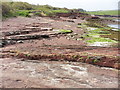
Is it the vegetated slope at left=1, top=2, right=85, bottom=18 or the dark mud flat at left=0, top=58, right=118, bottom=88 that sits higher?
the vegetated slope at left=1, top=2, right=85, bottom=18

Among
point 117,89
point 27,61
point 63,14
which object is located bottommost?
point 117,89

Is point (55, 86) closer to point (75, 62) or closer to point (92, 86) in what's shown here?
point (92, 86)

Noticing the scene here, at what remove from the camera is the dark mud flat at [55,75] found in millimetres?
7691

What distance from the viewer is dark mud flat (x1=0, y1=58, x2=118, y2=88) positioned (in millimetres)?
7691

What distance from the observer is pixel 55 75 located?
8555mm

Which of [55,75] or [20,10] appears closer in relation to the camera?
[55,75]

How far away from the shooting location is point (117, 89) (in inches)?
291

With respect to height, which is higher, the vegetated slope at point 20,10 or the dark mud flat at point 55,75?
the vegetated slope at point 20,10

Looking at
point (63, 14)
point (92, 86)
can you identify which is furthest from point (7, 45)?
point (63, 14)

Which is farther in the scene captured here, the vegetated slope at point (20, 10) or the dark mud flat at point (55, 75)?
the vegetated slope at point (20, 10)

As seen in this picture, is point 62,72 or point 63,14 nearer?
point 62,72

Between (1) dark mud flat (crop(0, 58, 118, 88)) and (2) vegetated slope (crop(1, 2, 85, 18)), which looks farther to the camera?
(2) vegetated slope (crop(1, 2, 85, 18))

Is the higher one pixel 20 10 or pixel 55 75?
pixel 20 10

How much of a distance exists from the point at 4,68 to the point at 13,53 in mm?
2456
